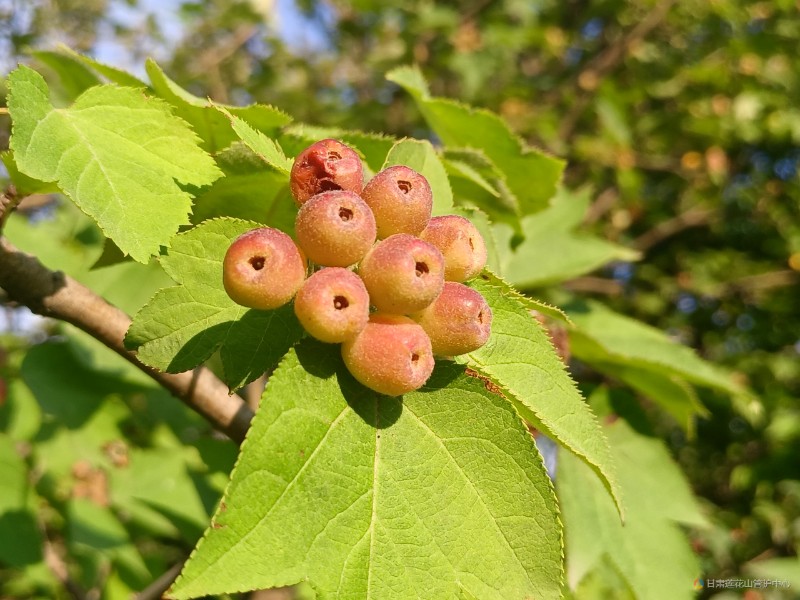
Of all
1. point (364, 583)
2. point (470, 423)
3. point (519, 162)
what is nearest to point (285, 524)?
point (364, 583)

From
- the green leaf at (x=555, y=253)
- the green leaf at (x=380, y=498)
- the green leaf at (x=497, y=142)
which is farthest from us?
the green leaf at (x=555, y=253)

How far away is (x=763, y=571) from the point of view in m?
3.55

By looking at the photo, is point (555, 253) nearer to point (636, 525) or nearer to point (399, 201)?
point (636, 525)

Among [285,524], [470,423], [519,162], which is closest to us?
[285,524]

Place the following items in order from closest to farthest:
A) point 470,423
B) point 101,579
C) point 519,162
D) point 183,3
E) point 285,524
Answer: point 285,524, point 470,423, point 519,162, point 101,579, point 183,3

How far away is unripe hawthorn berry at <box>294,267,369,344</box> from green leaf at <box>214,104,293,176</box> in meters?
0.23

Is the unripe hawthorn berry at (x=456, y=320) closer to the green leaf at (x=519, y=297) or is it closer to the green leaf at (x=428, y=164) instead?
the green leaf at (x=519, y=297)

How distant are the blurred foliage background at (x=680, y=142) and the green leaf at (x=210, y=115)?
3326 mm

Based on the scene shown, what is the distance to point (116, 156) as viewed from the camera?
1062mm

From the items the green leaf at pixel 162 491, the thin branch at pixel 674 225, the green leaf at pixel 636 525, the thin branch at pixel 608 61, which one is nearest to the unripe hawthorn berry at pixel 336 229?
the green leaf at pixel 636 525

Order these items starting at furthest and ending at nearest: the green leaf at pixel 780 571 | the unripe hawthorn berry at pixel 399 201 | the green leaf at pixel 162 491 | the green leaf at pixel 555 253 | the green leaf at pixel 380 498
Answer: the green leaf at pixel 780 571
the green leaf at pixel 162 491
the green leaf at pixel 555 253
the unripe hawthorn berry at pixel 399 201
the green leaf at pixel 380 498

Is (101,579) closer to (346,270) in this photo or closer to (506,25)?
(346,270)

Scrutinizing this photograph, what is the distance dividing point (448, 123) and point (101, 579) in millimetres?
2136

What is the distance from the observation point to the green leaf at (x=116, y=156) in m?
0.98
